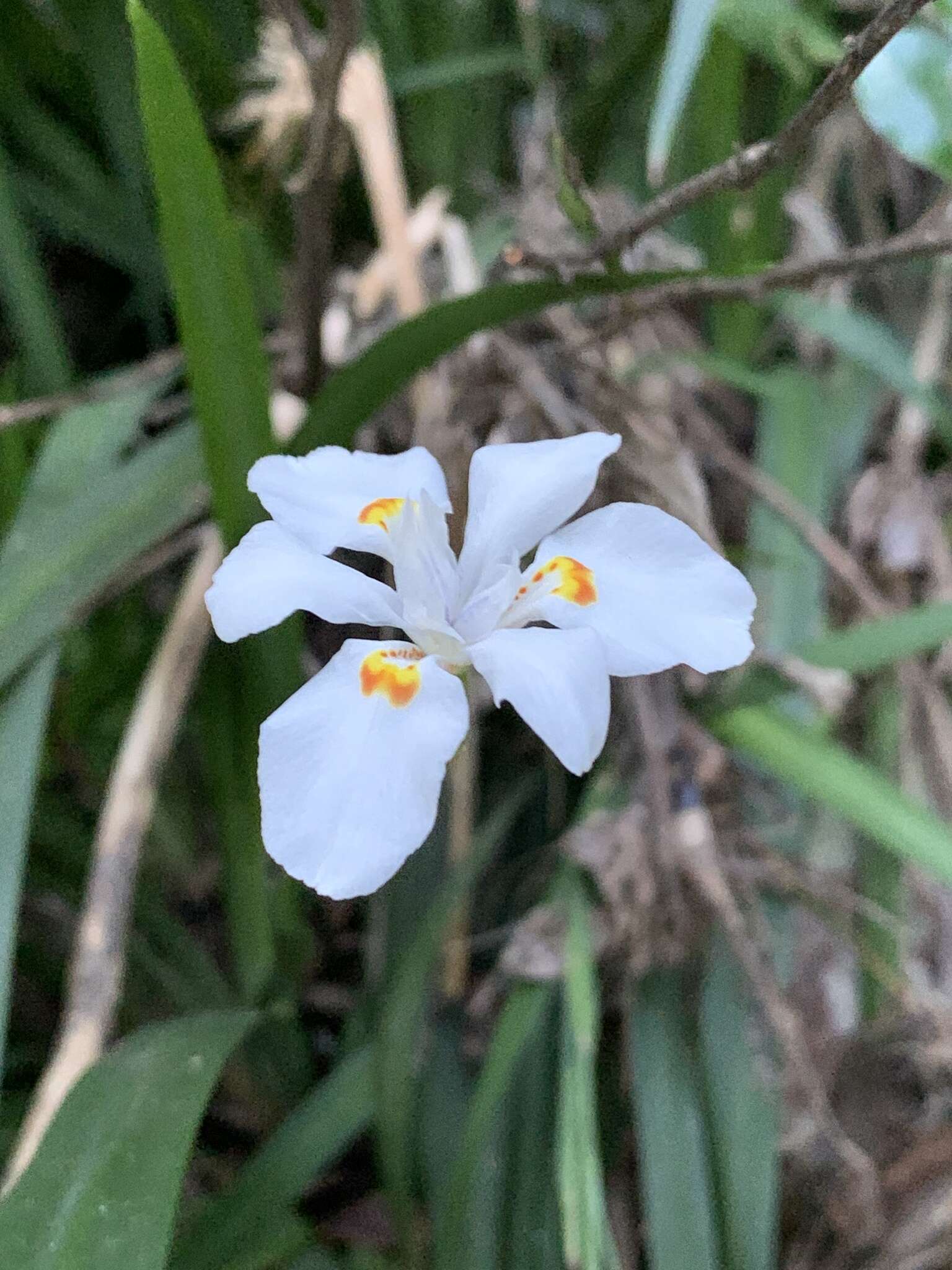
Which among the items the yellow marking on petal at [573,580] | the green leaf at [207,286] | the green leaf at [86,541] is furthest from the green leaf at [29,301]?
the yellow marking on petal at [573,580]

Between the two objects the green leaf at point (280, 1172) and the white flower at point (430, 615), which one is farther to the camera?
the green leaf at point (280, 1172)

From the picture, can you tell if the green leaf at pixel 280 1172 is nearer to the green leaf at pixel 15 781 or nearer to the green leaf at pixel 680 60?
the green leaf at pixel 15 781

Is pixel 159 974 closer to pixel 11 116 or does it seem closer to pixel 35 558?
pixel 35 558

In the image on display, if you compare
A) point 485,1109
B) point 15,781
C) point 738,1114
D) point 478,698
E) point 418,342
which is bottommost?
point 738,1114

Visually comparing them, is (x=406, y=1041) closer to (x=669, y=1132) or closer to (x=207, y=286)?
(x=669, y=1132)

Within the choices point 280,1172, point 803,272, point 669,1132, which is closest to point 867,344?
point 803,272
